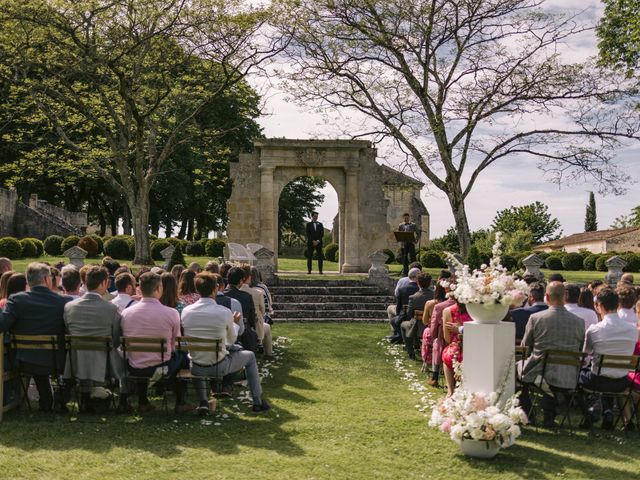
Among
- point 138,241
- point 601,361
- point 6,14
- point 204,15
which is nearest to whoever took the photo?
point 601,361

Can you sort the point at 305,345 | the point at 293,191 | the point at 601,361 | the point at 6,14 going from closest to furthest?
the point at 601,361
the point at 305,345
the point at 6,14
the point at 293,191

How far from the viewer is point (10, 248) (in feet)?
86.8

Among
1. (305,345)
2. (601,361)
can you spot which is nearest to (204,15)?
(305,345)

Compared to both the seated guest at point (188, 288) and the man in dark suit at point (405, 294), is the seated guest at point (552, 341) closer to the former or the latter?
the seated guest at point (188, 288)

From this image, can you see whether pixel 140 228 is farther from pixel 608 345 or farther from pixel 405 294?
pixel 608 345

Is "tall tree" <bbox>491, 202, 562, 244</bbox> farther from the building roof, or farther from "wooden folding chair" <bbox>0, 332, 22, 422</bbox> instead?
"wooden folding chair" <bbox>0, 332, 22, 422</bbox>

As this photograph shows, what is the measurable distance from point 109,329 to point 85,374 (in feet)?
→ 1.79

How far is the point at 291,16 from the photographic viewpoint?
872 inches

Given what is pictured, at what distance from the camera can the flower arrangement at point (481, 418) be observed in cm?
607

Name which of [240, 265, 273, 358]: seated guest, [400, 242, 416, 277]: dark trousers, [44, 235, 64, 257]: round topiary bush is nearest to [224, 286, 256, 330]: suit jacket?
[240, 265, 273, 358]: seated guest

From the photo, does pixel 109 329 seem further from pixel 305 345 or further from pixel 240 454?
pixel 305 345

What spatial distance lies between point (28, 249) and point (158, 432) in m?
23.4

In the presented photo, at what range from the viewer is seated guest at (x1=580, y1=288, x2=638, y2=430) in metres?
A: 7.18

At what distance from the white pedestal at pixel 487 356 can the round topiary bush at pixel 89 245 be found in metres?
23.7
